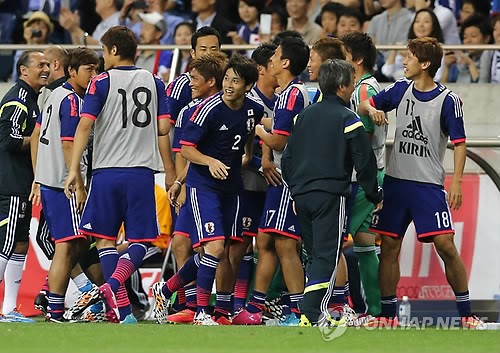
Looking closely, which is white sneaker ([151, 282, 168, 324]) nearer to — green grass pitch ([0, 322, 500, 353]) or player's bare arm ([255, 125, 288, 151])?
green grass pitch ([0, 322, 500, 353])

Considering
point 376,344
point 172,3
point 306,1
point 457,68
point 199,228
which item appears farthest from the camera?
point 172,3

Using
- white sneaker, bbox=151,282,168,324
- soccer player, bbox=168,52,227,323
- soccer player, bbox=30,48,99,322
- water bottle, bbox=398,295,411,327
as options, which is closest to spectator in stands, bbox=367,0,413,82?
water bottle, bbox=398,295,411,327

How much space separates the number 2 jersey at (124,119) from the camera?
11.8 metres

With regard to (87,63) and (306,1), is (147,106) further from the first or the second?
(306,1)

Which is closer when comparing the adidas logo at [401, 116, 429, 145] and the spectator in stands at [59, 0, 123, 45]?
the adidas logo at [401, 116, 429, 145]

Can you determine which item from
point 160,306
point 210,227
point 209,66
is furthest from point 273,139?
point 160,306

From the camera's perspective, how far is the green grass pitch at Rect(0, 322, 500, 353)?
9.25 m

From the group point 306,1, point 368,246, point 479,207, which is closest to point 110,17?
point 306,1

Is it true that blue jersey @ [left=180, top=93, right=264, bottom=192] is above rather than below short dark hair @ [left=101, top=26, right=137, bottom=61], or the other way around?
below

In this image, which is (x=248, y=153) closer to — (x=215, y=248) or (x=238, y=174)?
(x=238, y=174)

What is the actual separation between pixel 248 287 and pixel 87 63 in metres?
2.67

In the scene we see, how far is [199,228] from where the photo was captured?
11836mm

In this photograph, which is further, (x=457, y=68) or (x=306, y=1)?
(x=306, y=1)

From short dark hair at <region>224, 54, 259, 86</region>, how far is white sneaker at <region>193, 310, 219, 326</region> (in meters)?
2.09
